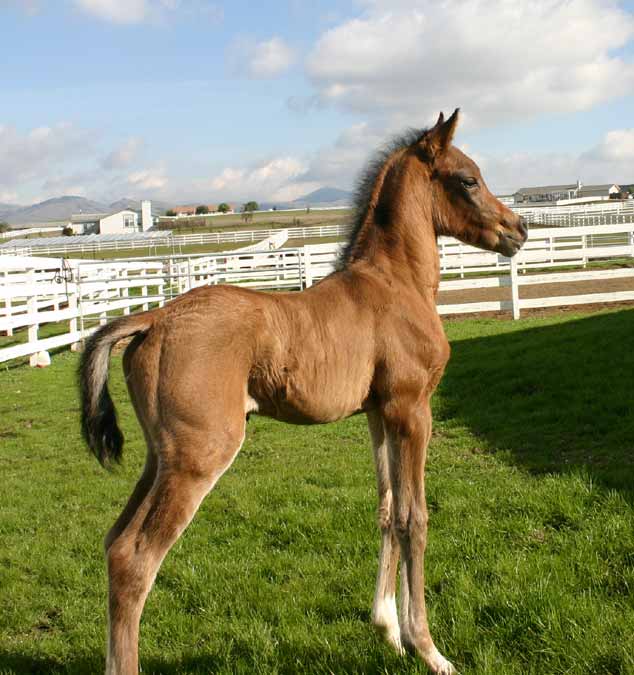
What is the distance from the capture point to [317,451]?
686 cm

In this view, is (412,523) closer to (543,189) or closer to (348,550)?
(348,550)

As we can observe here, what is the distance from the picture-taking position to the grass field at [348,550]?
327 centimetres

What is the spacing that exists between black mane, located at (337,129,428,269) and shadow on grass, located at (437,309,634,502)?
2.52 meters

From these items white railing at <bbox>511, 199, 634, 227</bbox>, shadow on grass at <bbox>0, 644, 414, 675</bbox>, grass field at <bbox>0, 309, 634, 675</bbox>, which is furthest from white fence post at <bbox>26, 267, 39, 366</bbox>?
white railing at <bbox>511, 199, 634, 227</bbox>

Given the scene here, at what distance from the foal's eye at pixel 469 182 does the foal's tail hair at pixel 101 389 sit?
168 cm

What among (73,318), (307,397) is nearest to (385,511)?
(307,397)

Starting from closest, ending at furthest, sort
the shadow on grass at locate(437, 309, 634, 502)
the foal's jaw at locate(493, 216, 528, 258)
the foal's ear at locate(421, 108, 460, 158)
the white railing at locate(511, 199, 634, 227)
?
the foal's ear at locate(421, 108, 460, 158) → the foal's jaw at locate(493, 216, 528, 258) → the shadow on grass at locate(437, 309, 634, 502) → the white railing at locate(511, 199, 634, 227)

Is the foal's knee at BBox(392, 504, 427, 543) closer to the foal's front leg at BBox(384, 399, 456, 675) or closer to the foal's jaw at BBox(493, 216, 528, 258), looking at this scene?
the foal's front leg at BBox(384, 399, 456, 675)

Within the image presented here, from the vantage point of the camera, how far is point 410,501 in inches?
125

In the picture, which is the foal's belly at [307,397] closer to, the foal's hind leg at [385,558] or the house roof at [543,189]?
the foal's hind leg at [385,558]

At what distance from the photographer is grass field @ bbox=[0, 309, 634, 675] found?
3.27 m

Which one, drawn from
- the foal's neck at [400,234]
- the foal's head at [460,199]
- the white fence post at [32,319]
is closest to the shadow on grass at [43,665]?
the foal's neck at [400,234]

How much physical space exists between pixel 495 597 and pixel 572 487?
1517mm

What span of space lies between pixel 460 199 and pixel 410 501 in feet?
4.99
